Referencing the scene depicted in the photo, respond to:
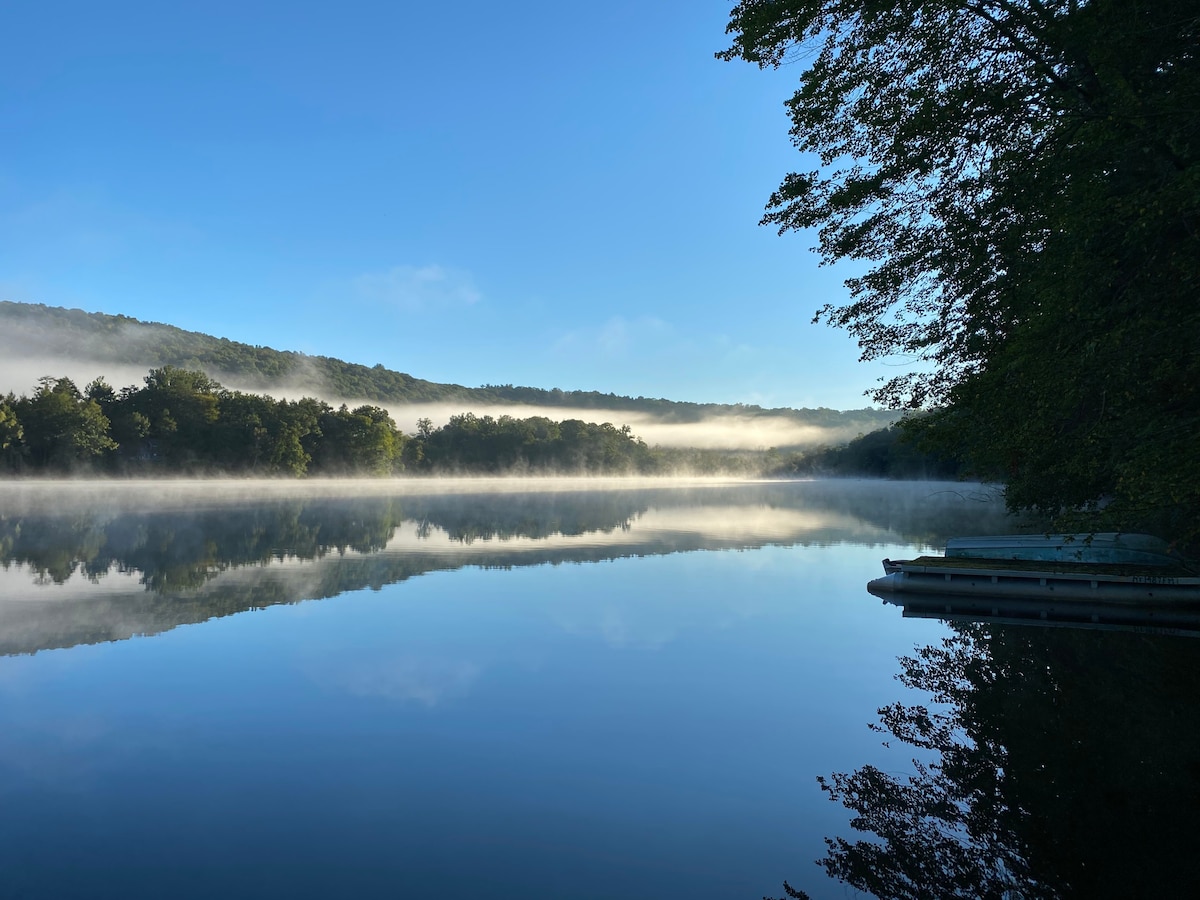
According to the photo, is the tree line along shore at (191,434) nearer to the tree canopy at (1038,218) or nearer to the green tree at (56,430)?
the green tree at (56,430)

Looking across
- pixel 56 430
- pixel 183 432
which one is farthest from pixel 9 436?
pixel 183 432

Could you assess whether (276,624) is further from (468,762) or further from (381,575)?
(468,762)

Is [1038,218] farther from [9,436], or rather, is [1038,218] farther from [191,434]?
[191,434]

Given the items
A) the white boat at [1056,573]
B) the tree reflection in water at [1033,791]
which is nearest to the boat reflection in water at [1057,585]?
the white boat at [1056,573]

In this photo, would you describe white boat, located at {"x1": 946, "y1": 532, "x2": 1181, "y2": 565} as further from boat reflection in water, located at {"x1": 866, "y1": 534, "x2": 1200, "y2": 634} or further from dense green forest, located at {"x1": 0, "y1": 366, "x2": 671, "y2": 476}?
dense green forest, located at {"x1": 0, "y1": 366, "x2": 671, "y2": 476}

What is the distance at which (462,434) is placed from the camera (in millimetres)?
161875

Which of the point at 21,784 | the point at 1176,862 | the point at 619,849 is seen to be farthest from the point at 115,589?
the point at 1176,862

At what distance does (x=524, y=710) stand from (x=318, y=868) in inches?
142

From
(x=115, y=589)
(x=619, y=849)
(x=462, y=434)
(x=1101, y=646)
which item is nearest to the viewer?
(x=619, y=849)

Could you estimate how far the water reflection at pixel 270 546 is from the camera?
545 inches

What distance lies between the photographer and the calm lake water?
5293mm

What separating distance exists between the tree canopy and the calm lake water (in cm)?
340

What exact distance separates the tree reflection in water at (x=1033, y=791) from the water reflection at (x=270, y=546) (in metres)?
5.92

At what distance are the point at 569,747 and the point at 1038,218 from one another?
11781 millimetres
